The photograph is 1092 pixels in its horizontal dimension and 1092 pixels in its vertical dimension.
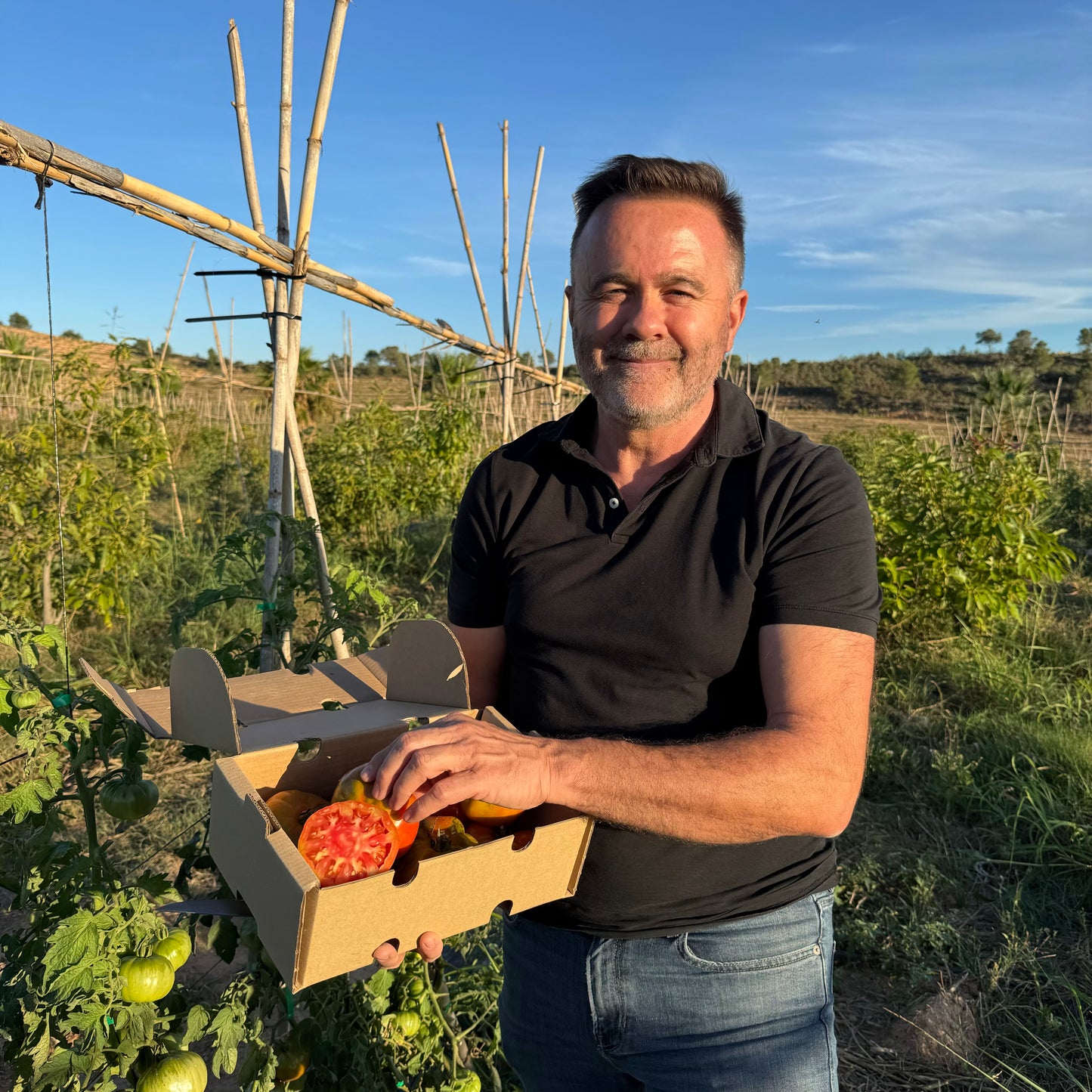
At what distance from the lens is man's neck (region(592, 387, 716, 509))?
1620 millimetres

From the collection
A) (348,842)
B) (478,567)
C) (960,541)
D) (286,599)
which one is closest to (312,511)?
(286,599)

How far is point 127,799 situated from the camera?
1.37 meters

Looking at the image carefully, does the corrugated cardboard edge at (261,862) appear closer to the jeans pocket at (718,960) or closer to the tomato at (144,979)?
the tomato at (144,979)

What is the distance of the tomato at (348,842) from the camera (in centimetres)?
98

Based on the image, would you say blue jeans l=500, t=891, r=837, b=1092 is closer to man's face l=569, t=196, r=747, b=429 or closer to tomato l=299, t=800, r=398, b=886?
tomato l=299, t=800, r=398, b=886

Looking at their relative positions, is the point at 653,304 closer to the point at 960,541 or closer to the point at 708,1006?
the point at 708,1006

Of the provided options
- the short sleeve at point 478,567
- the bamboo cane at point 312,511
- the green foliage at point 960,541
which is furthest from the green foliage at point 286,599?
the green foliage at point 960,541

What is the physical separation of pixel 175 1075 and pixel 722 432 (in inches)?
54.3

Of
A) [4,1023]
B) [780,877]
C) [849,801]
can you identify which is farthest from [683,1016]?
[4,1023]

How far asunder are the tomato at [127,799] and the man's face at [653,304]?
1073 mm

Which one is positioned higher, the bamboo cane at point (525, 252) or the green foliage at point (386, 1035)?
the bamboo cane at point (525, 252)

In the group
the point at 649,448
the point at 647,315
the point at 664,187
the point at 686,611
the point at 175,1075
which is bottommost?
the point at 175,1075

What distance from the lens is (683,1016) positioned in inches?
53.6

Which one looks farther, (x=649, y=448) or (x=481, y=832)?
(x=649, y=448)
